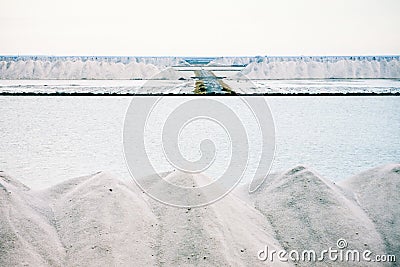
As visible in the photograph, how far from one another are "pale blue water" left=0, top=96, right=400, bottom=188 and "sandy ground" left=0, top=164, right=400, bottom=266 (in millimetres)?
798

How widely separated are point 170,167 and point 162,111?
4.57m

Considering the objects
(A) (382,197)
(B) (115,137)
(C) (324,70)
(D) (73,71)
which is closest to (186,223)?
(A) (382,197)

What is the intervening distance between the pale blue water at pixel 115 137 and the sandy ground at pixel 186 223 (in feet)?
2.62

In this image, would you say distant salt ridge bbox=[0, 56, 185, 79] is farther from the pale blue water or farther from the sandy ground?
the sandy ground

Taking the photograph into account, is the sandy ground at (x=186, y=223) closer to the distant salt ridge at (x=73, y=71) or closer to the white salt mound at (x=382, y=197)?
the white salt mound at (x=382, y=197)

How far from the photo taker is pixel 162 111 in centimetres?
907

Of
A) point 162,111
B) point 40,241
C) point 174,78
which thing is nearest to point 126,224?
point 40,241

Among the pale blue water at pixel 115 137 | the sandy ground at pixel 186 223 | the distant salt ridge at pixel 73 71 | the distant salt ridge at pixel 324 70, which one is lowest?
the sandy ground at pixel 186 223

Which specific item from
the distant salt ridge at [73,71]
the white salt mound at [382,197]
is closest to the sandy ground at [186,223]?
the white salt mound at [382,197]

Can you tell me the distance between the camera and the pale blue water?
4.71m

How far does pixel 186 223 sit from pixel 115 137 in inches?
144

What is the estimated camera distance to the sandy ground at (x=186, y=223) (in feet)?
8.50

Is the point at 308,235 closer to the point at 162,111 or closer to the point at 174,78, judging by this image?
the point at 162,111

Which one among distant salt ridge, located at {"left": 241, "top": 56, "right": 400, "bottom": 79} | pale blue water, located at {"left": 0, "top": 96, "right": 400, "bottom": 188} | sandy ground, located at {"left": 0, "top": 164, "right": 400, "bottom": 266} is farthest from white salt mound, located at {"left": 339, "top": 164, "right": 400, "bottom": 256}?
distant salt ridge, located at {"left": 241, "top": 56, "right": 400, "bottom": 79}
